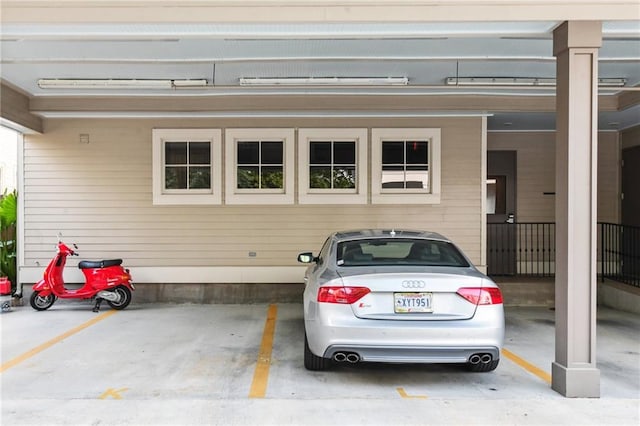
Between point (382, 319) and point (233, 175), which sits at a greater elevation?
point (233, 175)

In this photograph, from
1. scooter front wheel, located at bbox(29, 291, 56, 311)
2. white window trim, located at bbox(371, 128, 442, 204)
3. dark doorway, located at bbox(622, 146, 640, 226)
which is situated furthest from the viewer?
dark doorway, located at bbox(622, 146, 640, 226)

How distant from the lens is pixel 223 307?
7336 mm

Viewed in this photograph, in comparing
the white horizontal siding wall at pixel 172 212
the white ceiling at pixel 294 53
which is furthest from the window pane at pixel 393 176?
the white ceiling at pixel 294 53

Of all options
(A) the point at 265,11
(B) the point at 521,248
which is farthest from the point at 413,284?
(B) the point at 521,248

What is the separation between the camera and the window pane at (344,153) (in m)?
7.70

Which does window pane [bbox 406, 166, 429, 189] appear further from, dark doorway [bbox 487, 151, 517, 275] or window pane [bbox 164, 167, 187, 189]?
window pane [bbox 164, 167, 187, 189]

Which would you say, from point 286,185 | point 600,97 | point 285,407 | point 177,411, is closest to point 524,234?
point 600,97

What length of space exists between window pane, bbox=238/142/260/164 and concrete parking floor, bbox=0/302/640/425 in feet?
9.72

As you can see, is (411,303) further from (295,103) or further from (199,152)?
(199,152)

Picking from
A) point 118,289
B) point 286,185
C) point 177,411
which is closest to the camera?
point 177,411

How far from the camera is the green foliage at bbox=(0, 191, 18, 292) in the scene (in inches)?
317

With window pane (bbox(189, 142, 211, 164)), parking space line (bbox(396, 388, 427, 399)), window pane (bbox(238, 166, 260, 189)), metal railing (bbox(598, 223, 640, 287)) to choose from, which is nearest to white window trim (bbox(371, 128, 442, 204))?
window pane (bbox(238, 166, 260, 189))

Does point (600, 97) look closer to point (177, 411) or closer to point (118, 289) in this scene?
point (177, 411)

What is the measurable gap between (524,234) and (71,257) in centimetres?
870
